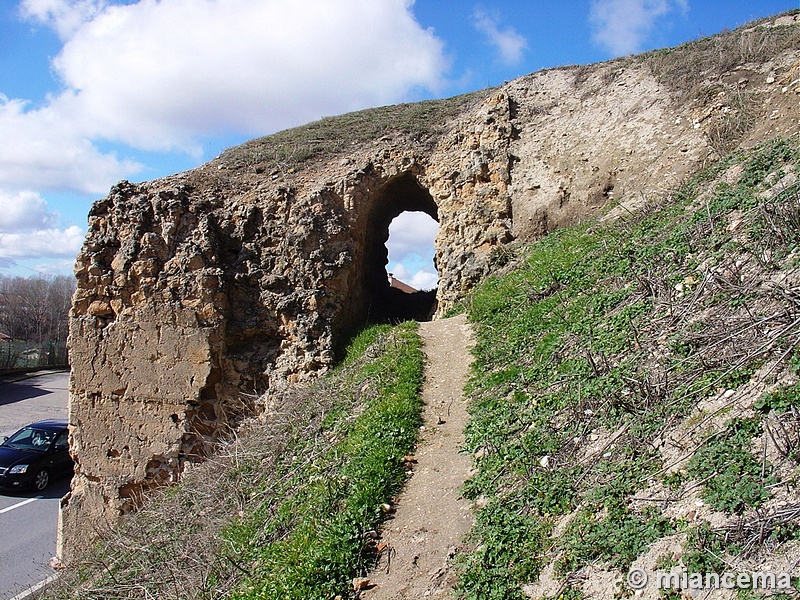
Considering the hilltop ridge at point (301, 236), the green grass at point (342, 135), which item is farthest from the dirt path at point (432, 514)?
the green grass at point (342, 135)

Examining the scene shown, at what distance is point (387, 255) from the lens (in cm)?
1523

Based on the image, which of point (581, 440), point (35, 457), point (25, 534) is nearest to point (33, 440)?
point (35, 457)

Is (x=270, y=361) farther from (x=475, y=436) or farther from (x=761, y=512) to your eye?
(x=761, y=512)

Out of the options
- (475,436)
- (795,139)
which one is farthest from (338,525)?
(795,139)

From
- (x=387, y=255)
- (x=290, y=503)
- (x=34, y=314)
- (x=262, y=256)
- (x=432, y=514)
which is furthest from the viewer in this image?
Answer: (x=34, y=314)

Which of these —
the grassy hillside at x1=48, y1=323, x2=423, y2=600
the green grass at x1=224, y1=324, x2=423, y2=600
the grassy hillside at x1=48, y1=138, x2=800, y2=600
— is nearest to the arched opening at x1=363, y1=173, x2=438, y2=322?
the grassy hillside at x1=48, y1=323, x2=423, y2=600

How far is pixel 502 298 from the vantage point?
973 cm

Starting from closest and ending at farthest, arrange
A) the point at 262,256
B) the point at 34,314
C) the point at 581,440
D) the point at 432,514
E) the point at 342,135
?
the point at 581,440
the point at 432,514
the point at 262,256
the point at 342,135
the point at 34,314

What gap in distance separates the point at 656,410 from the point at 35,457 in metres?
17.4

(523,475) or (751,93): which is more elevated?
(751,93)

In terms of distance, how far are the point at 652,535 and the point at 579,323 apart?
3.70 metres

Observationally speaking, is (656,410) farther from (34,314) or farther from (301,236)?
(34,314)

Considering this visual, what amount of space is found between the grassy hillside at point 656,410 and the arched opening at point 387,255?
17.5 ft

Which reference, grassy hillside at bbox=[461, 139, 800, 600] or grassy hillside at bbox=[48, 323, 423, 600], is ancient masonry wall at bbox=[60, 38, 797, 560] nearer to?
grassy hillside at bbox=[48, 323, 423, 600]
